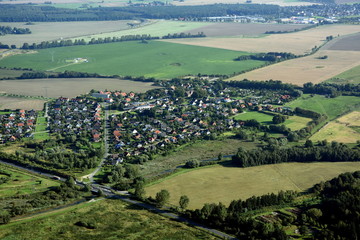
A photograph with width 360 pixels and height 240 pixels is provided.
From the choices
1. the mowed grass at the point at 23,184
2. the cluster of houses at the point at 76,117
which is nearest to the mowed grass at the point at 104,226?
the mowed grass at the point at 23,184

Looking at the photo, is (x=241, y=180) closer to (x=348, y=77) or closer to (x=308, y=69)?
(x=348, y=77)

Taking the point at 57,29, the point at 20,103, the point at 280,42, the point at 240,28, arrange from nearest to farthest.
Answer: the point at 20,103
the point at 280,42
the point at 57,29
the point at 240,28

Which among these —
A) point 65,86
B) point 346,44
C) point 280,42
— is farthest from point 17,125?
point 346,44

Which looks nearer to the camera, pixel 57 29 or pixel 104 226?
pixel 104 226

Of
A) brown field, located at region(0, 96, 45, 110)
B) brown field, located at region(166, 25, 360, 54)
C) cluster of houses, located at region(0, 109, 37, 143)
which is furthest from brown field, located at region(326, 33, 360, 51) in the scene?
cluster of houses, located at region(0, 109, 37, 143)

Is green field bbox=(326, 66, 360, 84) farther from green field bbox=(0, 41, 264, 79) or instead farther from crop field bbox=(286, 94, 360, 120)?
green field bbox=(0, 41, 264, 79)

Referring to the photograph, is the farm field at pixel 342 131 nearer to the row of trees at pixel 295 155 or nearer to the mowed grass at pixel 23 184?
the row of trees at pixel 295 155

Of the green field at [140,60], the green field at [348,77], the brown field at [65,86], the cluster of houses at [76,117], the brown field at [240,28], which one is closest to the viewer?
the cluster of houses at [76,117]
